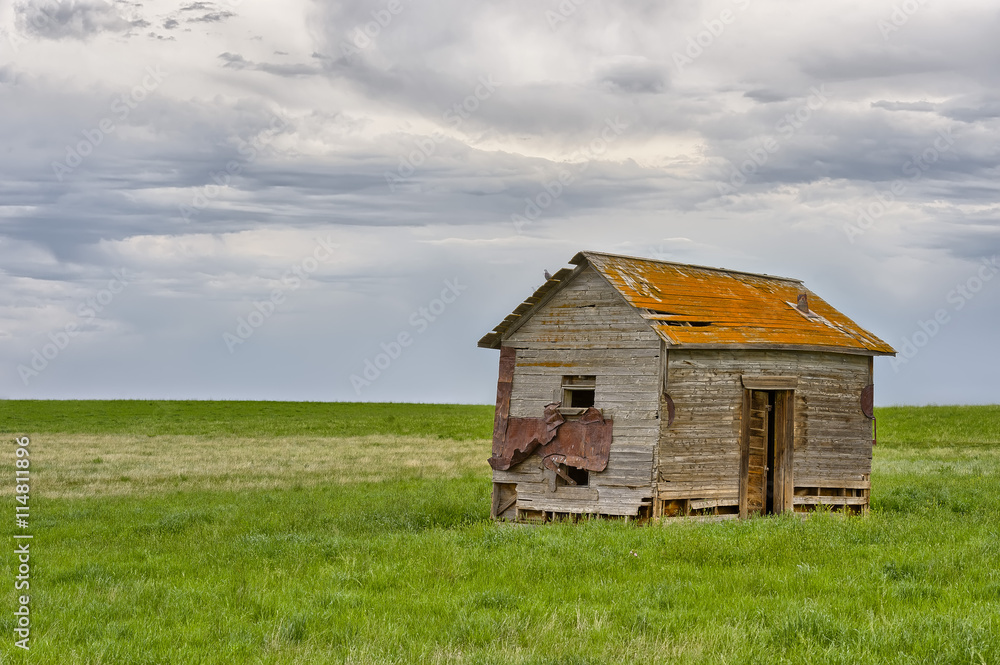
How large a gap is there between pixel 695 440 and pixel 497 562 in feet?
19.7

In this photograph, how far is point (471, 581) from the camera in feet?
37.8

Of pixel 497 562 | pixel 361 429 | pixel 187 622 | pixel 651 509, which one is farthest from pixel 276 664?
pixel 361 429

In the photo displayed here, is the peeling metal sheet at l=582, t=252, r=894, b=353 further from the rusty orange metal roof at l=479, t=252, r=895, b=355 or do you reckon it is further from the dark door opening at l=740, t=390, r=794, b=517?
the dark door opening at l=740, t=390, r=794, b=517

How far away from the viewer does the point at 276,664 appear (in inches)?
323

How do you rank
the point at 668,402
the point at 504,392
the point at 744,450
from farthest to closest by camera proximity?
the point at 504,392, the point at 744,450, the point at 668,402

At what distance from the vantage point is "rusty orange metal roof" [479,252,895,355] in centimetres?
1739

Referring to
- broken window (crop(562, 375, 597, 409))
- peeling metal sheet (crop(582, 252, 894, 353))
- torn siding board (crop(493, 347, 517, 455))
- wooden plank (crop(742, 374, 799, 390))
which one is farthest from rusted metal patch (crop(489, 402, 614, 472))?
wooden plank (crop(742, 374, 799, 390))

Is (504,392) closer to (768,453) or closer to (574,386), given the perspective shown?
(574,386)

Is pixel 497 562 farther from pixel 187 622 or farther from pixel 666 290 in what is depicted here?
pixel 666 290

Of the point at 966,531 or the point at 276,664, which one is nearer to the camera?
the point at 276,664

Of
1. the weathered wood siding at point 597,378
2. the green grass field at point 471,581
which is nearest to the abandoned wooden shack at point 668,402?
the weathered wood siding at point 597,378

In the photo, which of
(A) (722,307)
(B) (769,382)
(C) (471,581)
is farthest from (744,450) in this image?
(C) (471,581)

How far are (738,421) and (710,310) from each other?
7.94 feet

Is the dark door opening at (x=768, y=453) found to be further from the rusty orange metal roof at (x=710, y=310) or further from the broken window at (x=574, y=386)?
the broken window at (x=574, y=386)
